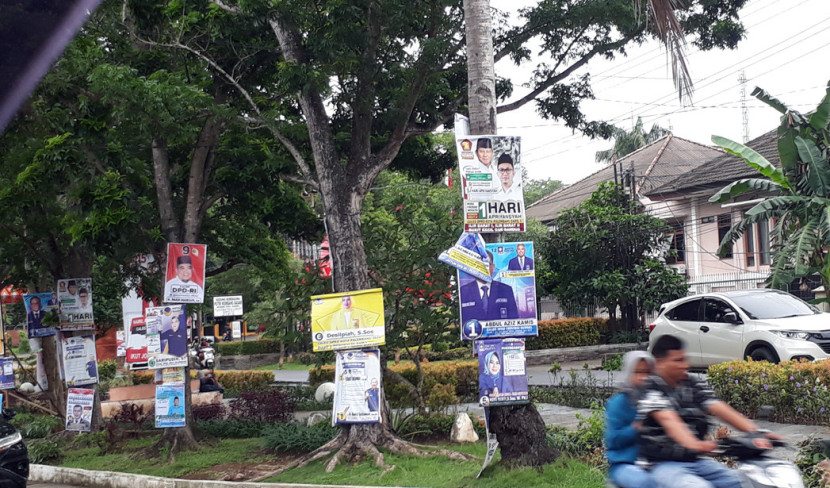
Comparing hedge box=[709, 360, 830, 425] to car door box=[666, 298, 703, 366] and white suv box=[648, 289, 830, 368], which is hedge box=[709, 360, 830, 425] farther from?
car door box=[666, 298, 703, 366]

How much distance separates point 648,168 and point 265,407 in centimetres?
2557

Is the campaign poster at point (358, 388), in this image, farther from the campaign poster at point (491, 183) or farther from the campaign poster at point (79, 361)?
the campaign poster at point (79, 361)

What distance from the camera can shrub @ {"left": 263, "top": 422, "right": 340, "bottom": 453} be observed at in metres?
12.6

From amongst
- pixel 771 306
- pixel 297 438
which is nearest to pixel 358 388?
pixel 297 438

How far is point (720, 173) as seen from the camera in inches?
1083

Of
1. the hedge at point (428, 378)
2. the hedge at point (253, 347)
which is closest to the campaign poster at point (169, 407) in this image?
the hedge at point (428, 378)

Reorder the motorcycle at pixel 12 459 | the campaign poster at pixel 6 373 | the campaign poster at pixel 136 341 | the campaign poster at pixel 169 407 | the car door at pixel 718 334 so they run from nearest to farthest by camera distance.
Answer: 1. the motorcycle at pixel 12 459
2. the campaign poster at pixel 169 407
3. the car door at pixel 718 334
4. the campaign poster at pixel 6 373
5. the campaign poster at pixel 136 341

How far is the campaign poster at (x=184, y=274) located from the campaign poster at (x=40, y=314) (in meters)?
5.20

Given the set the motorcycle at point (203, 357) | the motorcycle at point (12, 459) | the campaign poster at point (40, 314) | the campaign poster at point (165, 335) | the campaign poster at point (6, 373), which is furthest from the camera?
the motorcycle at point (203, 357)

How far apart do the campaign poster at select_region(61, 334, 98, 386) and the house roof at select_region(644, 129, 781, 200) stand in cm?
1945

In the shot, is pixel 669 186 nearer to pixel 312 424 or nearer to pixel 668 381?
pixel 312 424

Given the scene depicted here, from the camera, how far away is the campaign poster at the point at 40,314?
1752cm

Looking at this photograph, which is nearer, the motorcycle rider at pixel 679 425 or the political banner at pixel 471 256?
the motorcycle rider at pixel 679 425

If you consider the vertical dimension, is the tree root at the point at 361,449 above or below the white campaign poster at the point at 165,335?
below
